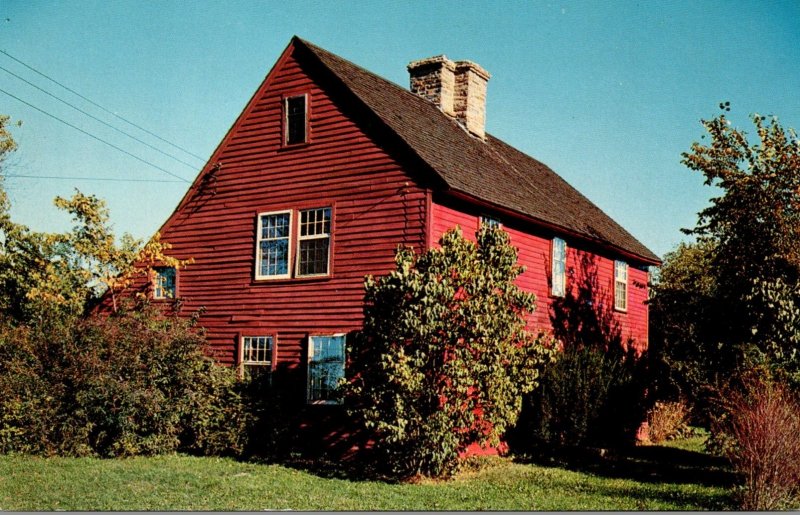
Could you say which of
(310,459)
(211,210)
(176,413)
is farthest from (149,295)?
(310,459)

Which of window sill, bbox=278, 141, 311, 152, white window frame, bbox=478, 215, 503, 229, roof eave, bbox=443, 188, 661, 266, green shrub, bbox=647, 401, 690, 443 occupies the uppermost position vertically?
window sill, bbox=278, 141, 311, 152

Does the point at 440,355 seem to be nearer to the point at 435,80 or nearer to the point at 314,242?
the point at 314,242

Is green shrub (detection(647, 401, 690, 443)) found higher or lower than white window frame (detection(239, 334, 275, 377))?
lower

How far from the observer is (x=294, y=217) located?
66.5 ft

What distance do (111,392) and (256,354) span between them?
403 cm

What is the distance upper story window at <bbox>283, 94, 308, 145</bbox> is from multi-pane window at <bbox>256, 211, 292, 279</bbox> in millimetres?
1968

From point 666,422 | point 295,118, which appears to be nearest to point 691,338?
point 666,422

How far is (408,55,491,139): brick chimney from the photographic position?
25.1m

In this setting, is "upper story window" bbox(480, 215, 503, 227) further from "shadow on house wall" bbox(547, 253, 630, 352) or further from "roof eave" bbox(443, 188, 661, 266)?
"shadow on house wall" bbox(547, 253, 630, 352)

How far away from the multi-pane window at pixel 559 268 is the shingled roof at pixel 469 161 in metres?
0.59

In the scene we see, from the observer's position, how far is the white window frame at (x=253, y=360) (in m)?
20.0

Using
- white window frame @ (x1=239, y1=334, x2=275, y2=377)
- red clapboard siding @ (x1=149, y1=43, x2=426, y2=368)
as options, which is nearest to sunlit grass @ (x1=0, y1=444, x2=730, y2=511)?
white window frame @ (x1=239, y1=334, x2=275, y2=377)

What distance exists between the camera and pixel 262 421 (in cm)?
1844

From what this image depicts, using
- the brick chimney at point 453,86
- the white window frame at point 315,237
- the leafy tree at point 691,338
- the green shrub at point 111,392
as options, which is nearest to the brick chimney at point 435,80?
the brick chimney at point 453,86
